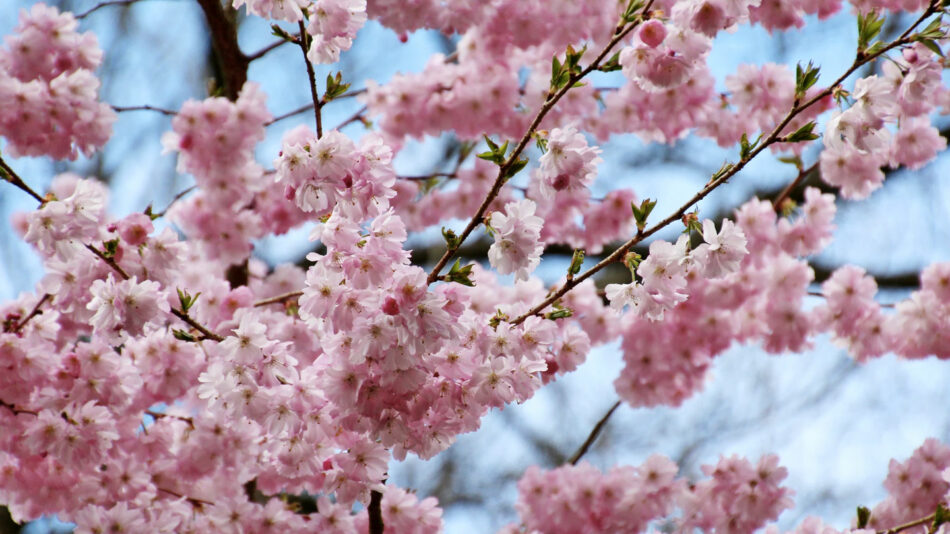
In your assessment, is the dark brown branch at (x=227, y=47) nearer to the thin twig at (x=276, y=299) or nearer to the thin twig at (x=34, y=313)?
the thin twig at (x=276, y=299)

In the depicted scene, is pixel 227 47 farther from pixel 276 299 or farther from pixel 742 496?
pixel 742 496

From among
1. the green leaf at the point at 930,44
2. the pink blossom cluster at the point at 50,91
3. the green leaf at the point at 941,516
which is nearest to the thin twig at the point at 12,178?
the pink blossom cluster at the point at 50,91

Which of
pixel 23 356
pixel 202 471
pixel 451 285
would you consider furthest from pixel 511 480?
pixel 451 285

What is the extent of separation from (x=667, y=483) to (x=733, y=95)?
1852 mm

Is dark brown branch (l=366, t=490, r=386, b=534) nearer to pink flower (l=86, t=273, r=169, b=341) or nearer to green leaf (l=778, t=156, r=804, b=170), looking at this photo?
pink flower (l=86, t=273, r=169, b=341)

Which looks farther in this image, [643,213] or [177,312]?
[177,312]

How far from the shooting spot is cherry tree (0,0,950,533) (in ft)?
7.79

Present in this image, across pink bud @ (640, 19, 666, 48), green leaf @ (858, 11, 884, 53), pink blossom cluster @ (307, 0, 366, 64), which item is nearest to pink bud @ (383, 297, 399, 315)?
pink blossom cluster @ (307, 0, 366, 64)

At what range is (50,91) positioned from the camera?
3910 millimetres

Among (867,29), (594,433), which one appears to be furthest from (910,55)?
(594,433)

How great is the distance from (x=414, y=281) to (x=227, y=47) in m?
2.66

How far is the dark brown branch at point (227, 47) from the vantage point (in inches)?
172

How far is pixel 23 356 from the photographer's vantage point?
10.5 ft

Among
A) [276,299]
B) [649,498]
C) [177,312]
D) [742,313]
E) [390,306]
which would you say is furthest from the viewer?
[742,313]
